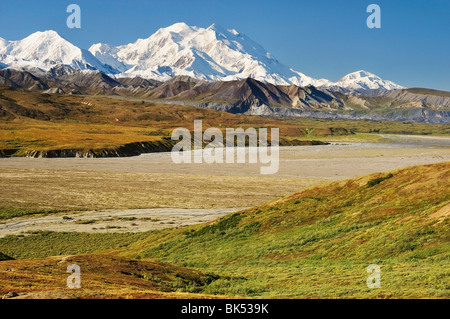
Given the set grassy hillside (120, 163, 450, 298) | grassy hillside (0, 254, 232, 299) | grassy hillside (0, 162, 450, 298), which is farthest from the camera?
grassy hillside (120, 163, 450, 298)

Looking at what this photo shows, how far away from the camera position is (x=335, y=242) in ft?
107

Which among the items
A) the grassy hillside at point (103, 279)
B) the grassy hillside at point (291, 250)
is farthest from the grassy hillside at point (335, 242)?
the grassy hillside at point (103, 279)

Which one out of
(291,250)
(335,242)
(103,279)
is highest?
(335,242)

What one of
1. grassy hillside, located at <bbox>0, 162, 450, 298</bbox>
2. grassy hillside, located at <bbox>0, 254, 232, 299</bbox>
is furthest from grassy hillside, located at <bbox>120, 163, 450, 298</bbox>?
grassy hillside, located at <bbox>0, 254, 232, 299</bbox>

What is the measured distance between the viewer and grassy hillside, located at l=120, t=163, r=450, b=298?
76.0 ft

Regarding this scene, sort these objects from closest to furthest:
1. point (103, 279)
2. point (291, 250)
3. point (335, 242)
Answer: point (103, 279) → point (335, 242) → point (291, 250)

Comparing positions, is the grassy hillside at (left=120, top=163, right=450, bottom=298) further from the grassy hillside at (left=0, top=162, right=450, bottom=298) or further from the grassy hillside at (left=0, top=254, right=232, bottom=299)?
Result: the grassy hillside at (left=0, top=254, right=232, bottom=299)

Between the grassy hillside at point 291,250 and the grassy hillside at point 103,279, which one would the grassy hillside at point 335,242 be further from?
the grassy hillside at point 103,279

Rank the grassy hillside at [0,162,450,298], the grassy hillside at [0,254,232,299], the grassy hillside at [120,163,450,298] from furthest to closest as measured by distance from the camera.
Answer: the grassy hillside at [120,163,450,298] → the grassy hillside at [0,162,450,298] → the grassy hillside at [0,254,232,299]

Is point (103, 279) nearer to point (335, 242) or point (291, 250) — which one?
point (291, 250)

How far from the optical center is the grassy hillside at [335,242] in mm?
23164

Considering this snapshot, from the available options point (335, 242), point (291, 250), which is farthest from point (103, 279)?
point (335, 242)
